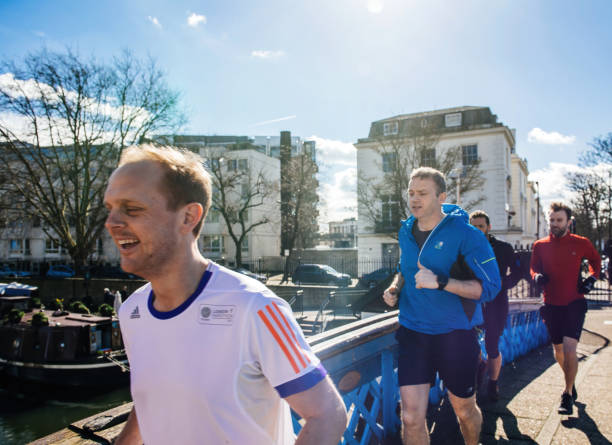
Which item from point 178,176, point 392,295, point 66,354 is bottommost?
point 66,354

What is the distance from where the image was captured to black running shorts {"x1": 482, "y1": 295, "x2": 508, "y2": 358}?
4.96 m

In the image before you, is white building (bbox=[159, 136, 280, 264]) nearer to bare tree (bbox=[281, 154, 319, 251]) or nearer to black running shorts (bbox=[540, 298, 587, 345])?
bare tree (bbox=[281, 154, 319, 251])

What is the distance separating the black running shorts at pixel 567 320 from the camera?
15.8 ft

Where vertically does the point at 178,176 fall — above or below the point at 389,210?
below

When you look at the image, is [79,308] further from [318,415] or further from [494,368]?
[318,415]

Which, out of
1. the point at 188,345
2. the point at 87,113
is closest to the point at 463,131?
the point at 87,113

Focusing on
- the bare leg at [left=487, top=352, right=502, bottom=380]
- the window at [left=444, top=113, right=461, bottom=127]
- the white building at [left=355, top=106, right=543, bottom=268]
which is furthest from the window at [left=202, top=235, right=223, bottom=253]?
the bare leg at [left=487, top=352, right=502, bottom=380]

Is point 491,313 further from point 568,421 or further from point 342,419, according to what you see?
point 342,419

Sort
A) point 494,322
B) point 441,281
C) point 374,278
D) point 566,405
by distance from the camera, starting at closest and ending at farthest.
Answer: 1. point 441,281
2. point 566,405
3. point 494,322
4. point 374,278

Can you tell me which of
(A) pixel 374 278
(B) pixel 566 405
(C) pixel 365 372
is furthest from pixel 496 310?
(A) pixel 374 278

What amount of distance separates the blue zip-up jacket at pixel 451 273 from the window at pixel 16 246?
226ft

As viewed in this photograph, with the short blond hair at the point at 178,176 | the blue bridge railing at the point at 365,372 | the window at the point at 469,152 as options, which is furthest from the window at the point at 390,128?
the short blond hair at the point at 178,176

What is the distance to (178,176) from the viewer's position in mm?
1460

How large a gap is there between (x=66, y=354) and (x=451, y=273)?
19.7 metres
